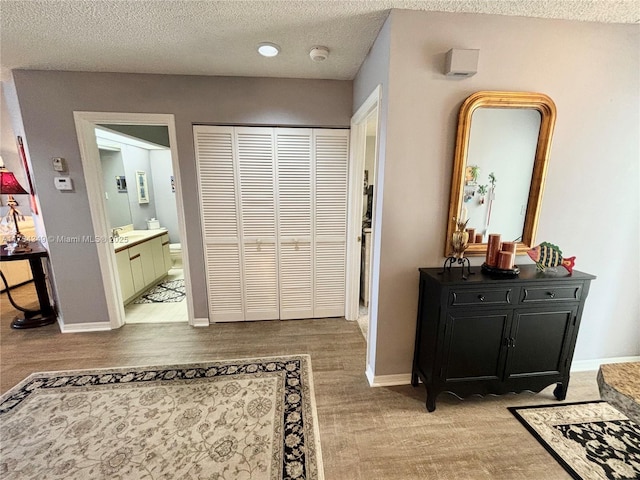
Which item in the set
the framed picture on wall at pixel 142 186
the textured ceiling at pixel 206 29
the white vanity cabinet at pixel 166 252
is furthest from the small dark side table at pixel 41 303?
the framed picture on wall at pixel 142 186

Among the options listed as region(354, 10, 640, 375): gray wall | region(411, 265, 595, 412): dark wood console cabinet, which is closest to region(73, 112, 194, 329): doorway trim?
region(354, 10, 640, 375): gray wall

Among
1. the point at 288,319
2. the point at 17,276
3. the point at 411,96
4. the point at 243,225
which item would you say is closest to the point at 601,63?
the point at 411,96

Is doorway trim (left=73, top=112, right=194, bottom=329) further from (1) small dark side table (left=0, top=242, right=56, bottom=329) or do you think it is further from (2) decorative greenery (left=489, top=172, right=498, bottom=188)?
(2) decorative greenery (left=489, top=172, right=498, bottom=188)

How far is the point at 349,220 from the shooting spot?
2826mm

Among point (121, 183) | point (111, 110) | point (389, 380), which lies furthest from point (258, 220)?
point (121, 183)

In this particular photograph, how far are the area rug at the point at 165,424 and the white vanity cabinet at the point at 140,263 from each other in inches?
52.8

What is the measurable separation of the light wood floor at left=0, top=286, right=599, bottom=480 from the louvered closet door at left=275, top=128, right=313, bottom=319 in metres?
0.28

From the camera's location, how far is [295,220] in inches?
111

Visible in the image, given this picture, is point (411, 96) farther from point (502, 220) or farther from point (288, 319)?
point (288, 319)

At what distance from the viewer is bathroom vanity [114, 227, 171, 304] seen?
3.23 m

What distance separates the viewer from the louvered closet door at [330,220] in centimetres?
269

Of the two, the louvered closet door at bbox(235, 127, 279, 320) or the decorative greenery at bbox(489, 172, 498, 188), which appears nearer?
the decorative greenery at bbox(489, 172, 498, 188)

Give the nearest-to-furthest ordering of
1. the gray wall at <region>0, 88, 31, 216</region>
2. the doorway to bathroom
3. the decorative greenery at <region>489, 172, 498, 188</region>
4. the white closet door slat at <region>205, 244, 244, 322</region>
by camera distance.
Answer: the decorative greenery at <region>489, 172, 498, 188</region> < the white closet door slat at <region>205, 244, 244, 322</region> < the doorway to bathroom < the gray wall at <region>0, 88, 31, 216</region>

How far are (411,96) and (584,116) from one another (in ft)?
4.10
